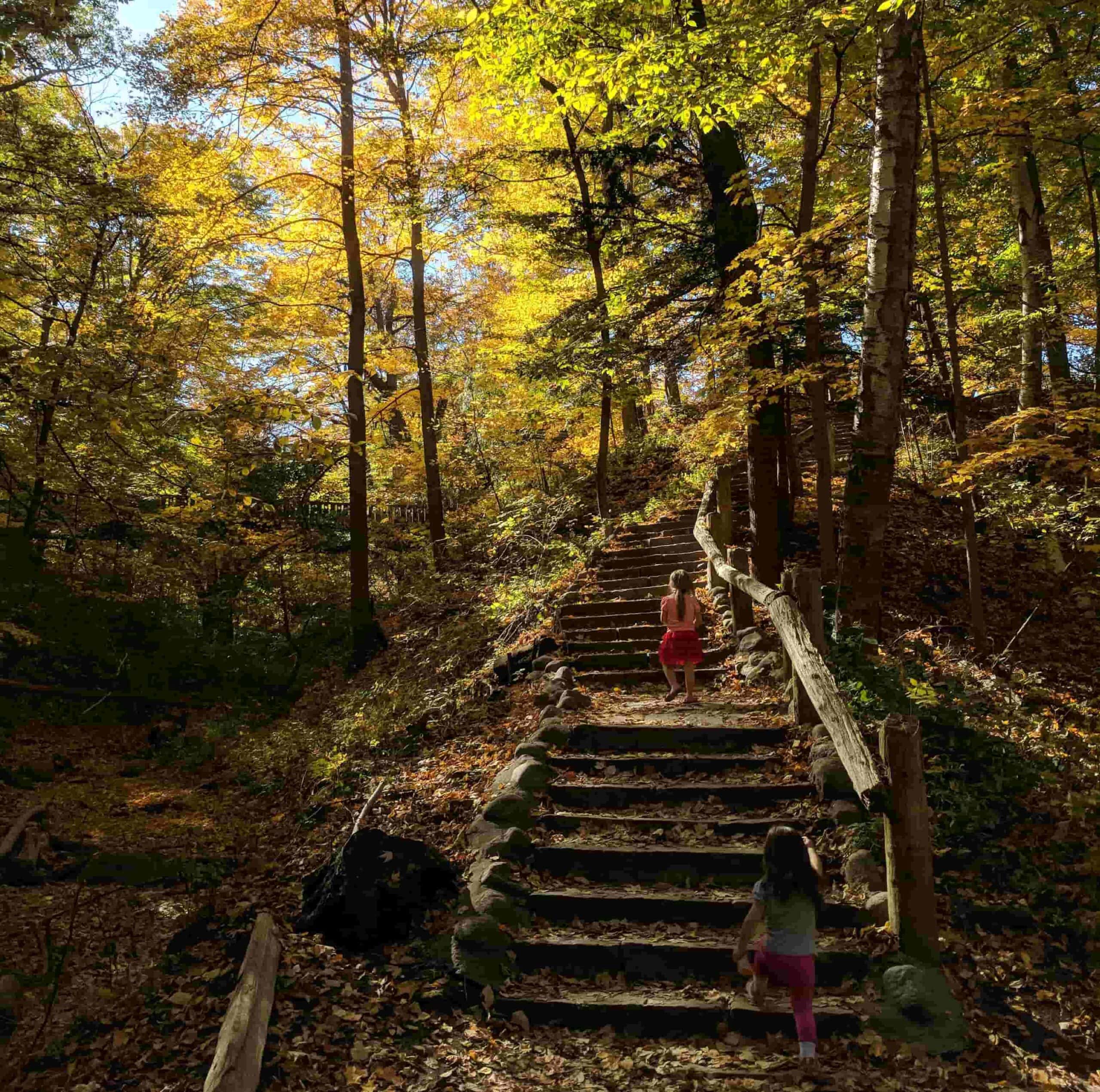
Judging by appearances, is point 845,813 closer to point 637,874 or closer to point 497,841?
point 637,874

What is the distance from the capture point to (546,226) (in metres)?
13.1

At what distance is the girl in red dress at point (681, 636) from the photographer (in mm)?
7793

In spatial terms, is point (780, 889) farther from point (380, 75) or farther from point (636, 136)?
point (380, 75)

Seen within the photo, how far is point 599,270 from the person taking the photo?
43.4 ft

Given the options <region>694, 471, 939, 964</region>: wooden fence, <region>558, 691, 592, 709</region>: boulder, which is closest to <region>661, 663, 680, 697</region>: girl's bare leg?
<region>558, 691, 592, 709</region>: boulder

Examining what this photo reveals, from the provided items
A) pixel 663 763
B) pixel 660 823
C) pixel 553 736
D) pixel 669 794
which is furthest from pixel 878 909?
pixel 553 736

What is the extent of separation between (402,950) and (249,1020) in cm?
138

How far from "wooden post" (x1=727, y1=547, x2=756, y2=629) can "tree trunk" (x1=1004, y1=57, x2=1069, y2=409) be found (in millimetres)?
5739

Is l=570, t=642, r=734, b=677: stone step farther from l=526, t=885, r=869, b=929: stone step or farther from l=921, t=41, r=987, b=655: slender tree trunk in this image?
l=526, t=885, r=869, b=929: stone step

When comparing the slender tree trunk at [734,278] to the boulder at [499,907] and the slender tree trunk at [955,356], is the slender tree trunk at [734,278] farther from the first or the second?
the boulder at [499,907]

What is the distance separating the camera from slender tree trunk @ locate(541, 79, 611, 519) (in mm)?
11922

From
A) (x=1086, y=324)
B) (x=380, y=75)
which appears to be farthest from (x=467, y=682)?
(x=1086, y=324)

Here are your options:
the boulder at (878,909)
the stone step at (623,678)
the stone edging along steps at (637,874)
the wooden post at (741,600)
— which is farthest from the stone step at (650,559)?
the boulder at (878,909)

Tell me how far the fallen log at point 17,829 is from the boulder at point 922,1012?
7.86 meters
